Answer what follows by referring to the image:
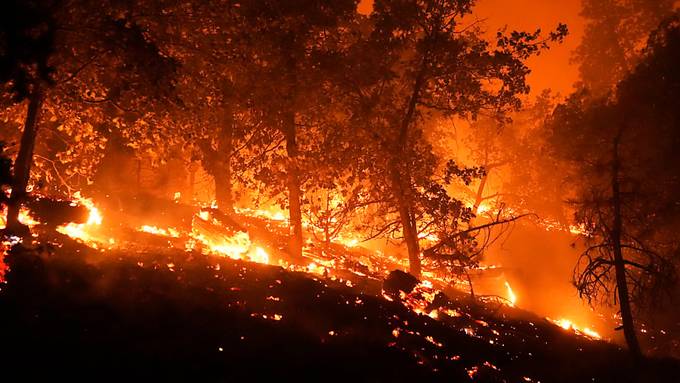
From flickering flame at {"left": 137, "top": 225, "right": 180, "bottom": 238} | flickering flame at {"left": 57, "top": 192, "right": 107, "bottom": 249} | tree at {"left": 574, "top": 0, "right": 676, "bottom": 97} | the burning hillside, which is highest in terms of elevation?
tree at {"left": 574, "top": 0, "right": 676, "bottom": 97}

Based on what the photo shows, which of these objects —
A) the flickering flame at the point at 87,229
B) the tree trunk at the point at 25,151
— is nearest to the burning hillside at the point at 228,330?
the flickering flame at the point at 87,229

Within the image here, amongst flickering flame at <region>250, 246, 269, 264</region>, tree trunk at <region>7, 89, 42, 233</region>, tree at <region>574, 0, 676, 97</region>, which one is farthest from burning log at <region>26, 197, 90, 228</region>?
tree at <region>574, 0, 676, 97</region>

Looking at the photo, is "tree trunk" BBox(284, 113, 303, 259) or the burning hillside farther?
"tree trunk" BBox(284, 113, 303, 259)

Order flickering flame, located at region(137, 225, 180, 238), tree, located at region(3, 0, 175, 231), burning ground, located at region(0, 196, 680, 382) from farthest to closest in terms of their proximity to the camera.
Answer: flickering flame, located at region(137, 225, 180, 238), tree, located at region(3, 0, 175, 231), burning ground, located at region(0, 196, 680, 382)

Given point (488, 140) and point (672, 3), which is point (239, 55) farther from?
point (672, 3)

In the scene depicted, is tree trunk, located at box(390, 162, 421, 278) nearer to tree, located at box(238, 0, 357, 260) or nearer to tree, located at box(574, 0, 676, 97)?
tree, located at box(238, 0, 357, 260)

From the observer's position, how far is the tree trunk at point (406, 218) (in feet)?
50.6

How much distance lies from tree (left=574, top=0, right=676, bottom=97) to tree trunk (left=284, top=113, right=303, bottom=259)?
32.0m

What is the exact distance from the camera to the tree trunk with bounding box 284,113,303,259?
1614 centimetres

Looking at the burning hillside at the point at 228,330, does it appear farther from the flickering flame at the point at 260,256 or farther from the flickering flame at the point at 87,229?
the flickering flame at the point at 260,256

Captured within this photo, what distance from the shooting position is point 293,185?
16.6 m

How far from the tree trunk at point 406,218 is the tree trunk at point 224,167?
7037 millimetres

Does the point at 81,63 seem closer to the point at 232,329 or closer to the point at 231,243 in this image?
the point at 231,243

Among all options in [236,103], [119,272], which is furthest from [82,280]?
[236,103]
